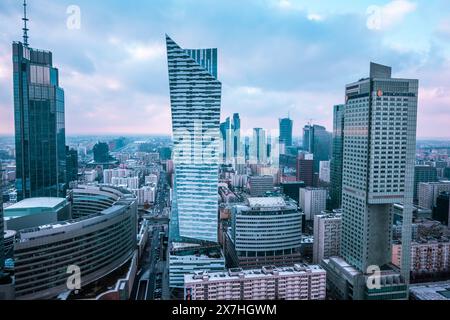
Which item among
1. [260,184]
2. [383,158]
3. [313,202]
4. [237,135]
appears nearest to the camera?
[383,158]

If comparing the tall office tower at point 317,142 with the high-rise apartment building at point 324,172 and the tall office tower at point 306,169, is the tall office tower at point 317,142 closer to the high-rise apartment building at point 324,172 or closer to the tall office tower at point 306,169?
the high-rise apartment building at point 324,172

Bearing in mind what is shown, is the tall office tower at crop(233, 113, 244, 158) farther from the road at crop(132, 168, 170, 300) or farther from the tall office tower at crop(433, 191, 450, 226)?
the tall office tower at crop(433, 191, 450, 226)

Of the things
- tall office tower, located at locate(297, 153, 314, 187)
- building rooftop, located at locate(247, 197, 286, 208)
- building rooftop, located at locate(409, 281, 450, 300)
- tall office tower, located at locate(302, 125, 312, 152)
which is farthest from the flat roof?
tall office tower, located at locate(302, 125, 312, 152)

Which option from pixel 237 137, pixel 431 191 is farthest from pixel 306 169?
pixel 431 191

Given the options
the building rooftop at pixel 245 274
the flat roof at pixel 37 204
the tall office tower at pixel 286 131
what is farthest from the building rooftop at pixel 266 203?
the flat roof at pixel 37 204

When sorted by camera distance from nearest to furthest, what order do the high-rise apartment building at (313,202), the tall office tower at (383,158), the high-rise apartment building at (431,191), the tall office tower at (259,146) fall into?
the tall office tower at (383,158) → the high-rise apartment building at (431,191) → the high-rise apartment building at (313,202) → the tall office tower at (259,146)

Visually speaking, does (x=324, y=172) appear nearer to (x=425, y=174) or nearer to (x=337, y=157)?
(x=337, y=157)
